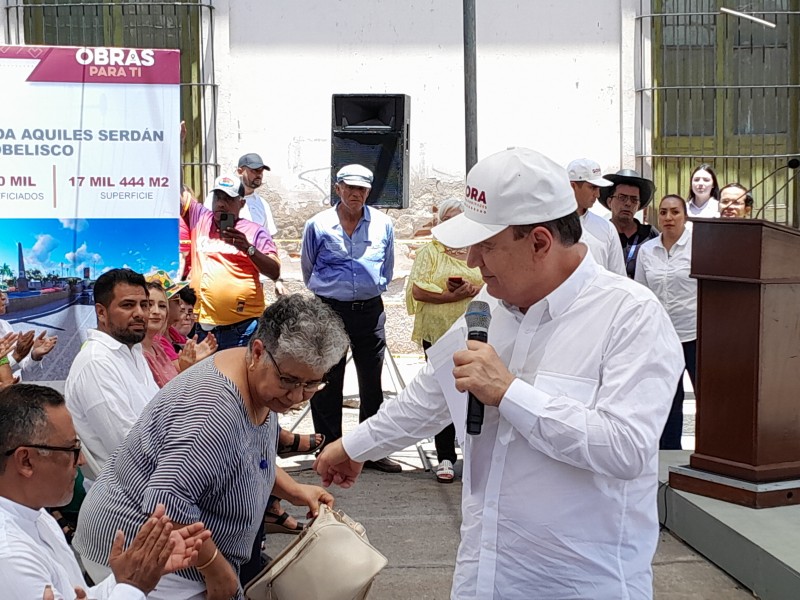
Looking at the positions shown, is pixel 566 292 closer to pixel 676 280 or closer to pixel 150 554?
pixel 150 554

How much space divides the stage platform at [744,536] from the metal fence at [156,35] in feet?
23.3

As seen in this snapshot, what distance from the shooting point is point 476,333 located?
2.54 meters

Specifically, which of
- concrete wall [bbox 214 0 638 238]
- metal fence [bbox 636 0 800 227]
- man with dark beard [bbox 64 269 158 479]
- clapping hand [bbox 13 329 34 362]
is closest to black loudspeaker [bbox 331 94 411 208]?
concrete wall [bbox 214 0 638 238]

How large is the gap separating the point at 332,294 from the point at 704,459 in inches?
109

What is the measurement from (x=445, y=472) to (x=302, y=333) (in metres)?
3.99

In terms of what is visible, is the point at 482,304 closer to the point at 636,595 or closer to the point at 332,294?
the point at 636,595

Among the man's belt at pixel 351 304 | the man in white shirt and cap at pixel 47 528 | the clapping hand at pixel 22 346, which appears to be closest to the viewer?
the man in white shirt and cap at pixel 47 528

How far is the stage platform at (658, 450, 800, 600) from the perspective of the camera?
441 centimetres

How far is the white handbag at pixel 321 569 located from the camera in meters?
3.06

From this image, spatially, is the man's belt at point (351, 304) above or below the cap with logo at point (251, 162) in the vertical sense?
below

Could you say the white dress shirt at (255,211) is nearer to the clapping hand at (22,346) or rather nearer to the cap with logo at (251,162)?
the cap with logo at (251,162)

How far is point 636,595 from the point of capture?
2.49 m

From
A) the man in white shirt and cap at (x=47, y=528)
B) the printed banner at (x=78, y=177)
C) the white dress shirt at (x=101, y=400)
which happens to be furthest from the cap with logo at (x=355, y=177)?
the man in white shirt and cap at (x=47, y=528)

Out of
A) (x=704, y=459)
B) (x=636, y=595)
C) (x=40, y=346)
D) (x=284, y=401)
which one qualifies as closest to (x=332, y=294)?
(x=40, y=346)
